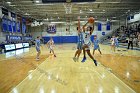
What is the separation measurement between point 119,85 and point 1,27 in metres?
21.8

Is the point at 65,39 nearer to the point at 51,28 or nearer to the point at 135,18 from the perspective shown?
the point at 51,28

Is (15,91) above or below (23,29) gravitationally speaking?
below

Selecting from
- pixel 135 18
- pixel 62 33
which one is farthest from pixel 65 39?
pixel 135 18

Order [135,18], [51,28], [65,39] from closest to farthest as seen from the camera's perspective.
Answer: [135,18] → [51,28] → [65,39]

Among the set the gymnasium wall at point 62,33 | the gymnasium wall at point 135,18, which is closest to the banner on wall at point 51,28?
the gymnasium wall at point 62,33

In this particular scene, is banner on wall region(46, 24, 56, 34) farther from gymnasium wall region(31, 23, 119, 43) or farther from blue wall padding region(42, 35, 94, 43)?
blue wall padding region(42, 35, 94, 43)

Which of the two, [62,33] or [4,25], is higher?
[4,25]

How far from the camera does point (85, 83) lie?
18.8ft

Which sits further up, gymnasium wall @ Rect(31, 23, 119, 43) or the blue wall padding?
gymnasium wall @ Rect(31, 23, 119, 43)

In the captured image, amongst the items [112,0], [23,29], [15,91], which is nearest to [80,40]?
[15,91]

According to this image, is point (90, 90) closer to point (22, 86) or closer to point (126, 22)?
point (22, 86)

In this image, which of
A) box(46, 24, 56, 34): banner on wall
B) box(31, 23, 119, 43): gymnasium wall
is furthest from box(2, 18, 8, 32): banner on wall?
box(46, 24, 56, 34): banner on wall

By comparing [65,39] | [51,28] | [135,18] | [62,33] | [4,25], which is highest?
[135,18]

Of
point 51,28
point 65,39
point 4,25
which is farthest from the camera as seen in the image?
point 65,39
